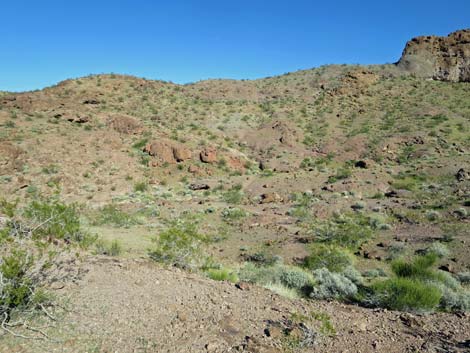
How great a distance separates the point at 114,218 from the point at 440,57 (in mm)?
57853

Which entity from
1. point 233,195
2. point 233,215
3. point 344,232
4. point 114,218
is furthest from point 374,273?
point 233,195

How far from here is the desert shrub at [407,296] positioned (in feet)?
20.8

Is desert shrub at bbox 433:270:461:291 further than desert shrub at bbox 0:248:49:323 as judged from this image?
Yes

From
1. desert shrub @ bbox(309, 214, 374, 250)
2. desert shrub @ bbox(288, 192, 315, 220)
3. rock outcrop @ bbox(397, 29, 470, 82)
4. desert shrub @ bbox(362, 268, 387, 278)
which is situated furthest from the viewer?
rock outcrop @ bbox(397, 29, 470, 82)

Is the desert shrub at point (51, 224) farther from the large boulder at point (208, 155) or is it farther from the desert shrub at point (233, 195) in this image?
the large boulder at point (208, 155)

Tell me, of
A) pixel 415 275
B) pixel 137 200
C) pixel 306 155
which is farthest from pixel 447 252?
pixel 306 155

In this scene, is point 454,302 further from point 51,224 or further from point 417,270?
point 51,224

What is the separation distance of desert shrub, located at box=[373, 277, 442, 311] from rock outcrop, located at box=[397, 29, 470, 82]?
2203 inches

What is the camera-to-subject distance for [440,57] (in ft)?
180

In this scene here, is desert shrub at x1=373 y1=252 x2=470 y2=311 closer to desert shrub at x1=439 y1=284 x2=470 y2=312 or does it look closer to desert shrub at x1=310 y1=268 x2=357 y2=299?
desert shrub at x1=439 y1=284 x2=470 y2=312

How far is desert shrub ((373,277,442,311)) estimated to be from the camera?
6.33 metres

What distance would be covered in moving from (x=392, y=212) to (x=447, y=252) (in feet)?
19.2

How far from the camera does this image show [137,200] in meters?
21.7

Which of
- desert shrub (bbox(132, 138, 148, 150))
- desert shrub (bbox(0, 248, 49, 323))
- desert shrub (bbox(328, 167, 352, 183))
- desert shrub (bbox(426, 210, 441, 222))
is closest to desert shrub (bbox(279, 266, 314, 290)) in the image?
desert shrub (bbox(0, 248, 49, 323))
